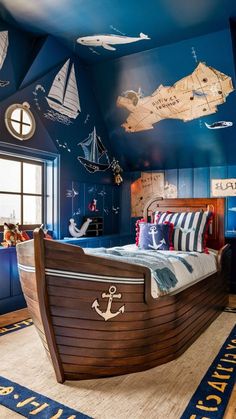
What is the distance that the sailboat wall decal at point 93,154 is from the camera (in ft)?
14.4

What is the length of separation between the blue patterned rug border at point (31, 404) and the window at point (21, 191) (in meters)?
2.09

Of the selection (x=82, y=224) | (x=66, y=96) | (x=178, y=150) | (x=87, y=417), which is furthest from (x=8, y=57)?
(x=87, y=417)

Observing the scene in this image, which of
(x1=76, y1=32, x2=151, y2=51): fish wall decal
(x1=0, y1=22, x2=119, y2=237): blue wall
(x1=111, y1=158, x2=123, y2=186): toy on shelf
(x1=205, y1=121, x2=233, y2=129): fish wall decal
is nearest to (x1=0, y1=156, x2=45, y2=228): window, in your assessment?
(x1=0, y1=22, x2=119, y2=237): blue wall

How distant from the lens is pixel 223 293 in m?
3.36

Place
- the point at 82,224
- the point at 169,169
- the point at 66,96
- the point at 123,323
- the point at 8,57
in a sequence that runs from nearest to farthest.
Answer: the point at 123,323 < the point at 8,57 < the point at 66,96 < the point at 82,224 < the point at 169,169

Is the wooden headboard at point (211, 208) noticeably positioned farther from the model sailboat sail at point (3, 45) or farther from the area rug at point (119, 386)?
the model sailboat sail at point (3, 45)

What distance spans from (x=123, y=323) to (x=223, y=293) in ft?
6.13

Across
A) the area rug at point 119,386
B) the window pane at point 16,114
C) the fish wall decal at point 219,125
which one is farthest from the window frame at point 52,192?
the fish wall decal at point 219,125

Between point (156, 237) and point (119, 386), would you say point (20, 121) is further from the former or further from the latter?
point (119, 386)

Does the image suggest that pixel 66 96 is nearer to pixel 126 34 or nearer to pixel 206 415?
pixel 126 34

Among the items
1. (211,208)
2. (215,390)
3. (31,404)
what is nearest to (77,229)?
(211,208)

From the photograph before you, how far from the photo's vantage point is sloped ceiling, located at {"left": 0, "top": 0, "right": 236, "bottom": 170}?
275cm

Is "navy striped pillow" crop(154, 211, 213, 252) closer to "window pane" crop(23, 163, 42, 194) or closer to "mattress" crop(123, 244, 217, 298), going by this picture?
"mattress" crop(123, 244, 217, 298)

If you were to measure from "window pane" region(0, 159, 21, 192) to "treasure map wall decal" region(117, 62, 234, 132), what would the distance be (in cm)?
164
